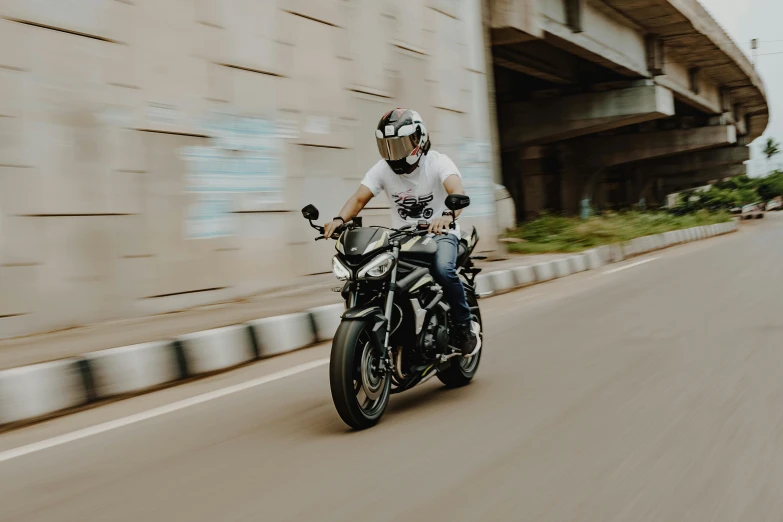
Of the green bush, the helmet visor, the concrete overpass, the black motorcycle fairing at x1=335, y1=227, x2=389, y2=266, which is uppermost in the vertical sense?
the concrete overpass

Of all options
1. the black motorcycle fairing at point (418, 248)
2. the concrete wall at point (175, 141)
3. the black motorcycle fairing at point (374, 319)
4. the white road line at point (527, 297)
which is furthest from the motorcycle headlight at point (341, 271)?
the white road line at point (527, 297)

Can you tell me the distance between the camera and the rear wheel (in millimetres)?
5477

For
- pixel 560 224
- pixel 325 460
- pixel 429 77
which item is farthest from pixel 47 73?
pixel 560 224

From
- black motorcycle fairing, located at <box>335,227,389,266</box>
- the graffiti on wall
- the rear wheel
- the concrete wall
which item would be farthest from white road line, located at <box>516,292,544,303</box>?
black motorcycle fairing, located at <box>335,227,389,266</box>

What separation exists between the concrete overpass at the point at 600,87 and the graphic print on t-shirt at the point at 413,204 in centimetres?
1375

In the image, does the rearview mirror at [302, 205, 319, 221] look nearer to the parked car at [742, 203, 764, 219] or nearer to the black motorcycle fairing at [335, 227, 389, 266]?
the black motorcycle fairing at [335, 227, 389, 266]

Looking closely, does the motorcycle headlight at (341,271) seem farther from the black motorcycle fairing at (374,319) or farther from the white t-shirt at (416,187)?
the white t-shirt at (416,187)

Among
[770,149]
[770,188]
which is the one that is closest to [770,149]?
[770,149]

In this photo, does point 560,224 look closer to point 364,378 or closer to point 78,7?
point 78,7

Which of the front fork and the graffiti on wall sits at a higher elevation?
the graffiti on wall

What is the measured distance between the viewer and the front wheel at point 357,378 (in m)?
4.21

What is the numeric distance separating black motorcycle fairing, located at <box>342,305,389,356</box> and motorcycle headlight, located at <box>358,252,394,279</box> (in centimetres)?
15

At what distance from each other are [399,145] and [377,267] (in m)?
0.77

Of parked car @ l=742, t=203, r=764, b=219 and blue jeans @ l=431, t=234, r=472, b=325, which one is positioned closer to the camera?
blue jeans @ l=431, t=234, r=472, b=325
